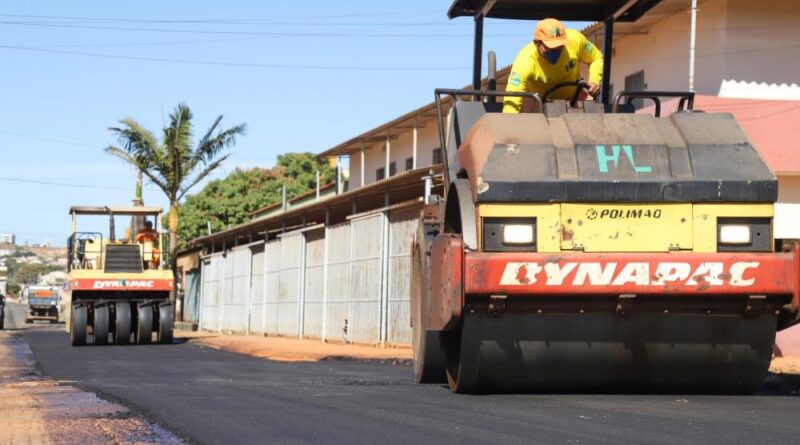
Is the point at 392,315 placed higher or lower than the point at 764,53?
lower

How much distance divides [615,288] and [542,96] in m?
2.24

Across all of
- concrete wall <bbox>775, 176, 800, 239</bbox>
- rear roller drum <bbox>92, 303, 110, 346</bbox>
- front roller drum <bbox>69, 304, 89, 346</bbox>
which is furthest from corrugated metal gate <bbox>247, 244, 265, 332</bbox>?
concrete wall <bbox>775, 176, 800, 239</bbox>

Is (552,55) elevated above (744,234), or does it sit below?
above

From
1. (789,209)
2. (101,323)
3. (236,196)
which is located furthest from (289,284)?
(236,196)

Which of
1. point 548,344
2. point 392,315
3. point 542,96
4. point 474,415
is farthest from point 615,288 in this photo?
point 392,315

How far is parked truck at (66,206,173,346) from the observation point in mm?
28672

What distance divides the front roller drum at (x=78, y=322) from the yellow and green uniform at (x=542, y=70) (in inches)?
812

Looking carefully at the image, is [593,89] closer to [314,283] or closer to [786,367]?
[786,367]

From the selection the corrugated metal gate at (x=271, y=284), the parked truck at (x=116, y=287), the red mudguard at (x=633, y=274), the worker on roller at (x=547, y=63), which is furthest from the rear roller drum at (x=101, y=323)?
the red mudguard at (x=633, y=274)

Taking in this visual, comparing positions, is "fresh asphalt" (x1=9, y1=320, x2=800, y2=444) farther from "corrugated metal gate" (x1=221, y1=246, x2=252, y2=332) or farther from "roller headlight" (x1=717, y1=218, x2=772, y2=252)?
"corrugated metal gate" (x1=221, y1=246, x2=252, y2=332)

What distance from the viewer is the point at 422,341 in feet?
32.3

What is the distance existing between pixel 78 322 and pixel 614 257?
22588 mm

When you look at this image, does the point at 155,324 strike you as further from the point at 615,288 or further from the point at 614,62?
Result: the point at 615,288

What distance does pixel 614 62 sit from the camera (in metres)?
28.3
